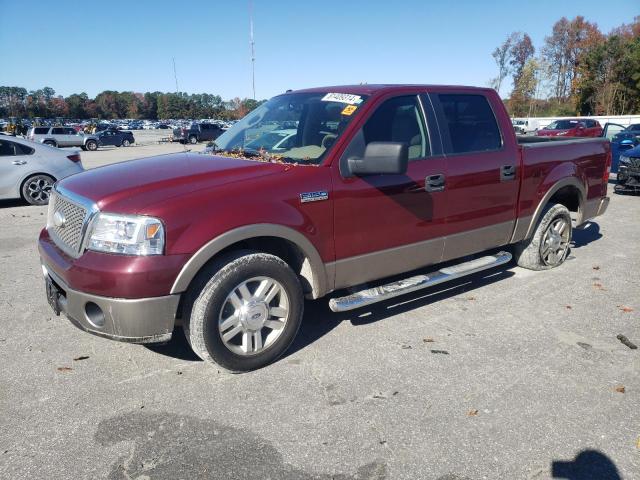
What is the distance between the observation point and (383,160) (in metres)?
3.30

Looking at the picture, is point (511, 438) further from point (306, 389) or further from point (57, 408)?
point (57, 408)

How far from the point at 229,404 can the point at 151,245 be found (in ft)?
3.54

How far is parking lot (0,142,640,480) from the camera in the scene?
246 cm

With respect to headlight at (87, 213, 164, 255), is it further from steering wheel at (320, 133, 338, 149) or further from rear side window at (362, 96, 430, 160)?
rear side window at (362, 96, 430, 160)

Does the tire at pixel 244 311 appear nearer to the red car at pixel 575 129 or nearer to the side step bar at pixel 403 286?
the side step bar at pixel 403 286

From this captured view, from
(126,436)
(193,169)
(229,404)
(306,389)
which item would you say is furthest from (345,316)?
(126,436)

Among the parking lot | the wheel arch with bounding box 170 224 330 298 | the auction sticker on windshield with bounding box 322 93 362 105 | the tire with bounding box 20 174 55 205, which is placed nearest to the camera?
the parking lot

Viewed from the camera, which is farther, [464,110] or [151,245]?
[464,110]

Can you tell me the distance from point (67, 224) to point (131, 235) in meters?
0.76

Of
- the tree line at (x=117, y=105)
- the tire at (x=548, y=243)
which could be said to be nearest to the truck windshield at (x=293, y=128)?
the tire at (x=548, y=243)

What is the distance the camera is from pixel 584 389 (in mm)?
3115

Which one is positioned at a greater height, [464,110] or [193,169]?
[464,110]

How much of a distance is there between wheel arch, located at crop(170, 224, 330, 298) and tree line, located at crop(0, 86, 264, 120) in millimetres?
105707

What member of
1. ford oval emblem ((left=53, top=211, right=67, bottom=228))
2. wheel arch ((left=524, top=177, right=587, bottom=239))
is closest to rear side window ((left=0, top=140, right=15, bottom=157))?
ford oval emblem ((left=53, top=211, right=67, bottom=228))
